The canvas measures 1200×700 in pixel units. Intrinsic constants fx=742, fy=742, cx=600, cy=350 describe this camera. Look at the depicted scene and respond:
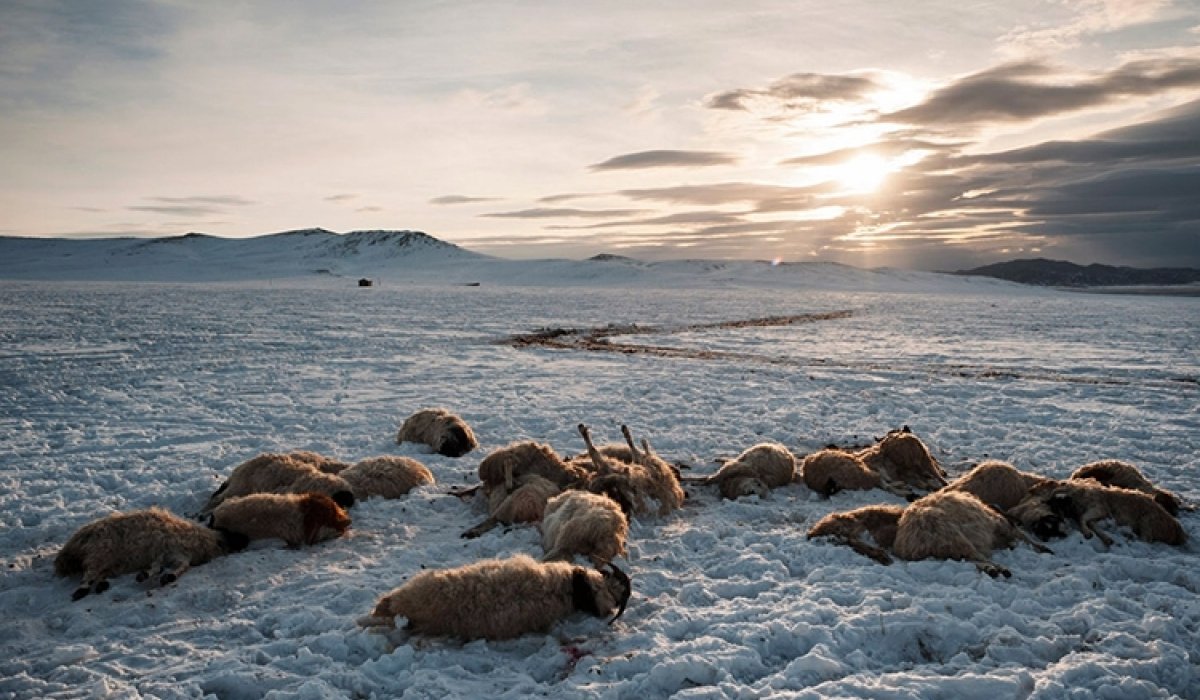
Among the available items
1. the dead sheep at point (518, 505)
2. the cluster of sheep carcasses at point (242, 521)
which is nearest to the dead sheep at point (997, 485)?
the dead sheep at point (518, 505)

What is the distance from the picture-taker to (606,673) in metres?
4.95

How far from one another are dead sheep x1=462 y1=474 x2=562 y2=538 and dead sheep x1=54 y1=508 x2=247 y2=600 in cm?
246

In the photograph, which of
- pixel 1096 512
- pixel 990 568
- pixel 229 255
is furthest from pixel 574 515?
pixel 229 255

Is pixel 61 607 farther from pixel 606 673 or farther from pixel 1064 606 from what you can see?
pixel 1064 606

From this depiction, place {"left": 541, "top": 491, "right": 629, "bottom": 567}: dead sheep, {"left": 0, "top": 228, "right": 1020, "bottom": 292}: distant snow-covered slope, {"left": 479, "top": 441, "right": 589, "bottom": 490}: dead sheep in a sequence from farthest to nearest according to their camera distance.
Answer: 1. {"left": 0, "top": 228, "right": 1020, "bottom": 292}: distant snow-covered slope
2. {"left": 479, "top": 441, "right": 589, "bottom": 490}: dead sheep
3. {"left": 541, "top": 491, "right": 629, "bottom": 567}: dead sheep

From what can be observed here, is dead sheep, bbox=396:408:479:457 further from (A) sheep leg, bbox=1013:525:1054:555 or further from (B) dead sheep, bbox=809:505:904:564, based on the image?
(A) sheep leg, bbox=1013:525:1054:555

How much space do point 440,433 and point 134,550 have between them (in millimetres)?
5083

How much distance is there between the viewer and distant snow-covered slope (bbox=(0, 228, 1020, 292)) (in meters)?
92.2

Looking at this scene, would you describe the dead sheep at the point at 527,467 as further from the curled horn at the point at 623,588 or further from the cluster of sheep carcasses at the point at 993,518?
the cluster of sheep carcasses at the point at 993,518

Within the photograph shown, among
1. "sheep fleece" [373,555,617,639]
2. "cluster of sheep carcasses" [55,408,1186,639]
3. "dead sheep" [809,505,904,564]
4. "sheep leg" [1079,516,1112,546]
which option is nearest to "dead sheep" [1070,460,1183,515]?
"cluster of sheep carcasses" [55,408,1186,639]

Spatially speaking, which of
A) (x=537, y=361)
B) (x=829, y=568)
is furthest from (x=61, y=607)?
(x=537, y=361)

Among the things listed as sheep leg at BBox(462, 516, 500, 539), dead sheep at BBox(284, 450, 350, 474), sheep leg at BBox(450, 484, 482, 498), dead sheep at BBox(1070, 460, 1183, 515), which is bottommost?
sheep leg at BBox(462, 516, 500, 539)

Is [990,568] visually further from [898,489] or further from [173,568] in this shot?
[173,568]

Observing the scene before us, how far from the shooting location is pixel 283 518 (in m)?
7.29
